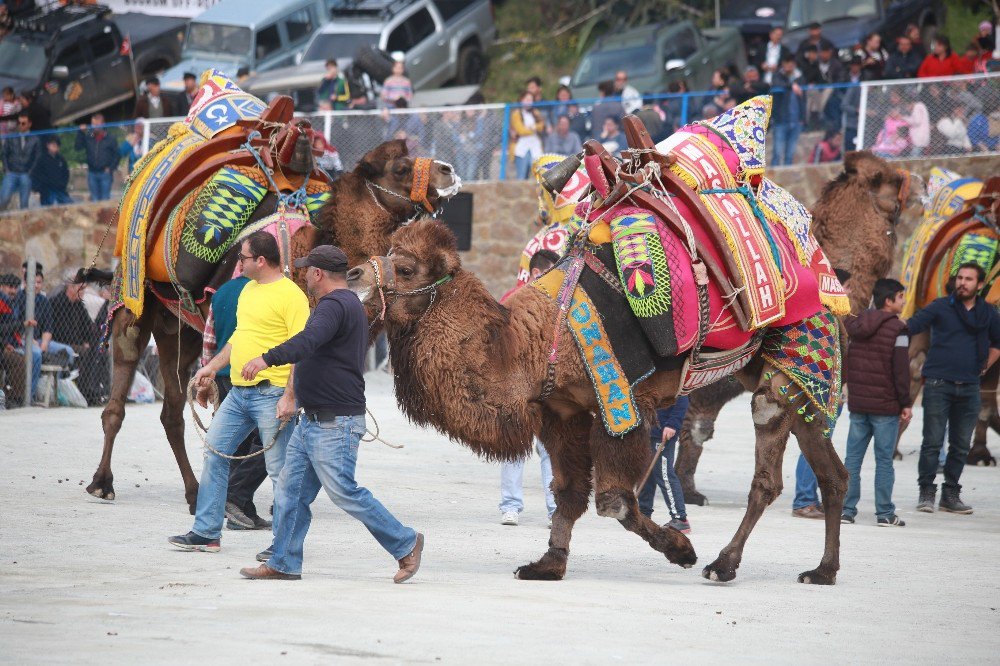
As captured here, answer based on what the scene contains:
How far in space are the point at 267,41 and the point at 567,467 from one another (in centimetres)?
2020

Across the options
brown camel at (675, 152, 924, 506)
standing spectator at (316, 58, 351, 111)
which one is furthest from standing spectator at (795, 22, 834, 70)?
brown camel at (675, 152, 924, 506)

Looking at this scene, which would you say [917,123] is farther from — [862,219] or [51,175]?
[51,175]

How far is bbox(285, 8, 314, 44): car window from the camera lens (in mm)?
26750

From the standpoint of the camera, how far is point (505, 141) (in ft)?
66.7

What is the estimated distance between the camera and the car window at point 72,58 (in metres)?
25.2

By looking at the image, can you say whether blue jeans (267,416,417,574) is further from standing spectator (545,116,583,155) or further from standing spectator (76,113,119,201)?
standing spectator (76,113,119,201)

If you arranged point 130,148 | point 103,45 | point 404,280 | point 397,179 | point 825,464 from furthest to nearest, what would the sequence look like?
point 103,45, point 130,148, point 397,179, point 825,464, point 404,280

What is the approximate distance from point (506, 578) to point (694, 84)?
700 inches

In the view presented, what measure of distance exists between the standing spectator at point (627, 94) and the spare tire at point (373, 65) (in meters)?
4.09

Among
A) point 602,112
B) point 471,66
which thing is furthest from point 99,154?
point 471,66

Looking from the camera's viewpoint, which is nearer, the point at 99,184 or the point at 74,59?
the point at 99,184

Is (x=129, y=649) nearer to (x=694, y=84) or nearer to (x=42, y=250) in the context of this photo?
(x=42, y=250)

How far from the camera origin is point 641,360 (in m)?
7.59

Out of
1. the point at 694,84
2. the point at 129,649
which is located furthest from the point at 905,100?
the point at 129,649
